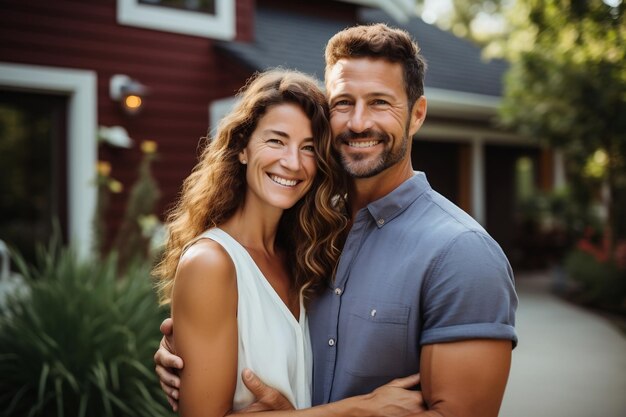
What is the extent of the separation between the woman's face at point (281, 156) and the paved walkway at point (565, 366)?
3472mm

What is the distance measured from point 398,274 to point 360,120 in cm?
61

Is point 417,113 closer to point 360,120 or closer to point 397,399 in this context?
point 360,120

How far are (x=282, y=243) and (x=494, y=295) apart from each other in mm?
1025

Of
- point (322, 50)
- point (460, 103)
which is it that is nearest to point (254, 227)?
point (322, 50)

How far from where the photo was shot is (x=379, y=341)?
6.64 feet

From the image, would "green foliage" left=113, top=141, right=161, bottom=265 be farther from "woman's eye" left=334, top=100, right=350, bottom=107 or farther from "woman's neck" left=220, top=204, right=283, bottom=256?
"woman's eye" left=334, top=100, right=350, bottom=107

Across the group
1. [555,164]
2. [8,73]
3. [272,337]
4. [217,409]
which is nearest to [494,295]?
[272,337]

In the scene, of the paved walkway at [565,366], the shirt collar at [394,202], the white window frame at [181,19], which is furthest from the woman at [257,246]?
the white window frame at [181,19]

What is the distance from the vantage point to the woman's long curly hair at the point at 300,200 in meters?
2.38

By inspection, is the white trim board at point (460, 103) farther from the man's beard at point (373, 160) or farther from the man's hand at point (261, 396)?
the man's hand at point (261, 396)

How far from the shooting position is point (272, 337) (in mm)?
2197

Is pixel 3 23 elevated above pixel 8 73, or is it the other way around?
pixel 3 23

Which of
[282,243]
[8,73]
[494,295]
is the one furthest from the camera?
[8,73]

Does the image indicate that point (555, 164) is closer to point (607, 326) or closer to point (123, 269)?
point (607, 326)
